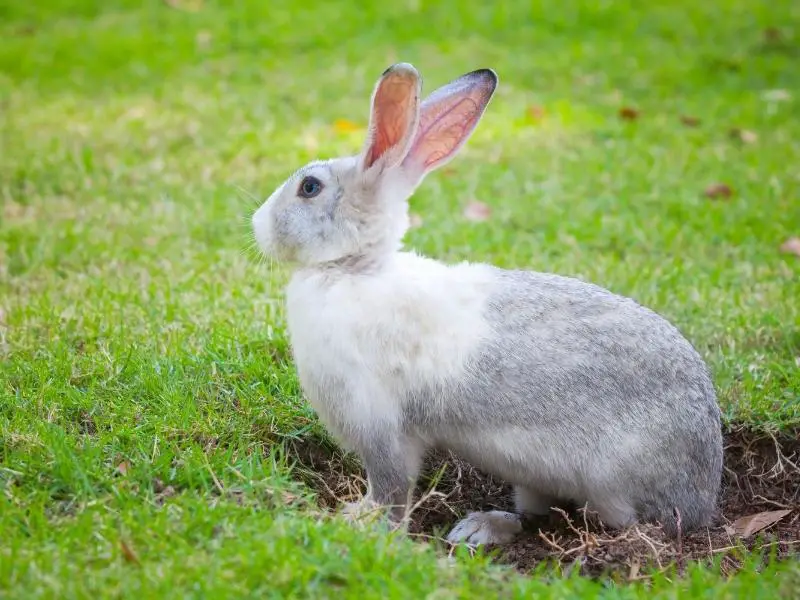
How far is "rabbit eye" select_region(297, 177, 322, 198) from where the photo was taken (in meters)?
3.45

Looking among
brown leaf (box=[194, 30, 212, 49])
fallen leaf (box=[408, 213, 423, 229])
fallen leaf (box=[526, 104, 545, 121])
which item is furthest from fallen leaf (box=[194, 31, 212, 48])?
fallen leaf (box=[408, 213, 423, 229])

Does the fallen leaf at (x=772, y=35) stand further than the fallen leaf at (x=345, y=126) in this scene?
Yes

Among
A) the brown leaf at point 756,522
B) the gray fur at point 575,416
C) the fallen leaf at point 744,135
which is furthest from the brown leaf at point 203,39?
the brown leaf at point 756,522

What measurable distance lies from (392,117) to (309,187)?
35cm

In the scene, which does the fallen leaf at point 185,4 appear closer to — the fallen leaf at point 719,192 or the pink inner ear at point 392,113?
the fallen leaf at point 719,192

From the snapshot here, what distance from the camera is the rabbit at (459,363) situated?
3.28 meters

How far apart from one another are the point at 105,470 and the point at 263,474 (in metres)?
0.47

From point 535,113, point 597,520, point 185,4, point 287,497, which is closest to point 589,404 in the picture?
point 597,520

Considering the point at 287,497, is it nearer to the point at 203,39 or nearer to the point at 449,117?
the point at 449,117

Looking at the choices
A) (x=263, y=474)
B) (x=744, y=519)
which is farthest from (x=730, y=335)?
(x=263, y=474)

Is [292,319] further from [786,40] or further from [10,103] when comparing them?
[786,40]

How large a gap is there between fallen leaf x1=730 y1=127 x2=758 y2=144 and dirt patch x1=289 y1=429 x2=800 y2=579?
→ 13.1 ft

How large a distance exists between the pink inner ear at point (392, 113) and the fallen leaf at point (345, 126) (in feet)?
13.7

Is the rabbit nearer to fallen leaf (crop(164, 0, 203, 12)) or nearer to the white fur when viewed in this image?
the white fur
